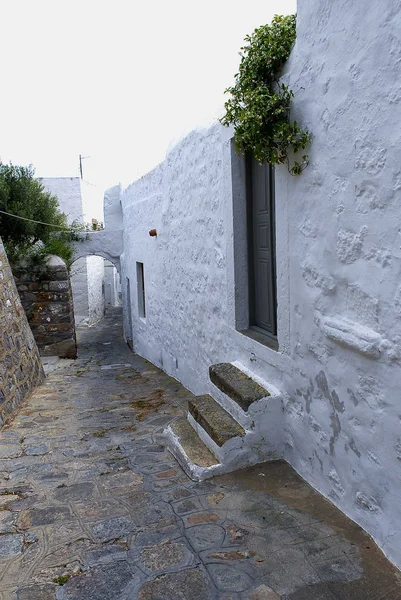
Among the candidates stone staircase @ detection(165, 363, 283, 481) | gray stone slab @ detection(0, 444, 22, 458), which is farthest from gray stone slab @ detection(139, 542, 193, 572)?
gray stone slab @ detection(0, 444, 22, 458)

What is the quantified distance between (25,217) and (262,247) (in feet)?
25.3

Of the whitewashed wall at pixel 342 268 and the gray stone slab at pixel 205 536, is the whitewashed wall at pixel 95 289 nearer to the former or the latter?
the whitewashed wall at pixel 342 268

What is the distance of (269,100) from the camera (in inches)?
117

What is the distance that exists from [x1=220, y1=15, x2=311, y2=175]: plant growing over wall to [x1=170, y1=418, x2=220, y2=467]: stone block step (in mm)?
1871

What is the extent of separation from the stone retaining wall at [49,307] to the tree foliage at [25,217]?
1.19 feet

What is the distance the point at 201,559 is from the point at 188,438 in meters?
1.32

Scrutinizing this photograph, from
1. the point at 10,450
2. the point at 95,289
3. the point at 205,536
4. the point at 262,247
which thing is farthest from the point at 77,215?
the point at 205,536

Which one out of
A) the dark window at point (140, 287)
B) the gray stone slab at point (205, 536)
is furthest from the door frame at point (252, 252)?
the dark window at point (140, 287)

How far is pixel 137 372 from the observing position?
8.27m

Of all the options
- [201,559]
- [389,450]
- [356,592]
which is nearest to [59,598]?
[201,559]

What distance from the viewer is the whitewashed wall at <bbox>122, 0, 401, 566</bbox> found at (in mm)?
2203

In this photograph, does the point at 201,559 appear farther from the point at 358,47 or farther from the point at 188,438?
the point at 358,47

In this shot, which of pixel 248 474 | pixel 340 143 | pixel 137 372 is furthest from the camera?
pixel 137 372

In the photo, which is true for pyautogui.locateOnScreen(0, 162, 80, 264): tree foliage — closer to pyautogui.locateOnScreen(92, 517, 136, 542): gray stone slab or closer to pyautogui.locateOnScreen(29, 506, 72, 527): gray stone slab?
pyautogui.locateOnScreen(29, 506, 72, 527): gray stone slab
